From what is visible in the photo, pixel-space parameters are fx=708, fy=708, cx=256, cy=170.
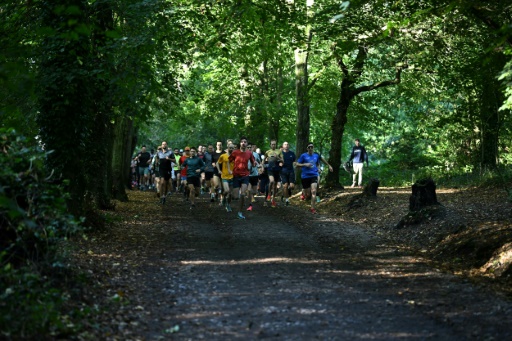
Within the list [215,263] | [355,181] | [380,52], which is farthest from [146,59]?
[355,181]

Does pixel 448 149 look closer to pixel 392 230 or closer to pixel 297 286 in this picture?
pixel 392 230

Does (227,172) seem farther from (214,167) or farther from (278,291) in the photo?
(278,291)

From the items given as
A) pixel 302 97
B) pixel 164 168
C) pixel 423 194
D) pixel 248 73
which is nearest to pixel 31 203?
pixel 423 194

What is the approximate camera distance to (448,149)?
108 ft

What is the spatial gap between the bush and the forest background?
0.09ft

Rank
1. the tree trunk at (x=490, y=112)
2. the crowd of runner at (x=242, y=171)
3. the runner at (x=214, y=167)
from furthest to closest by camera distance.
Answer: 1. the runner at (x=214, y=167)
2. the tree trunk at (x=490, y=112)
3. the crowd of runner at (x=242, y=171)

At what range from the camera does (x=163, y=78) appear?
593 inches

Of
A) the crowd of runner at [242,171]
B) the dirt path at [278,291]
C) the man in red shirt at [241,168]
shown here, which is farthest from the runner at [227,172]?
the dirt path at [278,291]

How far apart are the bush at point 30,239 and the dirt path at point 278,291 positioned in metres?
0.68

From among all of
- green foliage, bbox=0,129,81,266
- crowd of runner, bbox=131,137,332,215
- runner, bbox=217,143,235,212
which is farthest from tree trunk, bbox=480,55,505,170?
green foliage, bbox=0,129,81,266

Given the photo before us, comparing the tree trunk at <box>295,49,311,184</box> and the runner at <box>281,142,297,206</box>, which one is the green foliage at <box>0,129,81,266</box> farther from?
the tree trunk at <box>295,49,311,184</box>

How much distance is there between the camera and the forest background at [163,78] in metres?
8.40

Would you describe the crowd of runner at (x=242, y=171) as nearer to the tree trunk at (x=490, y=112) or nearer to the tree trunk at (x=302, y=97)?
the tree trunk at (x=302, y=97)

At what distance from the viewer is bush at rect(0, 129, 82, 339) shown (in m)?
6.70
